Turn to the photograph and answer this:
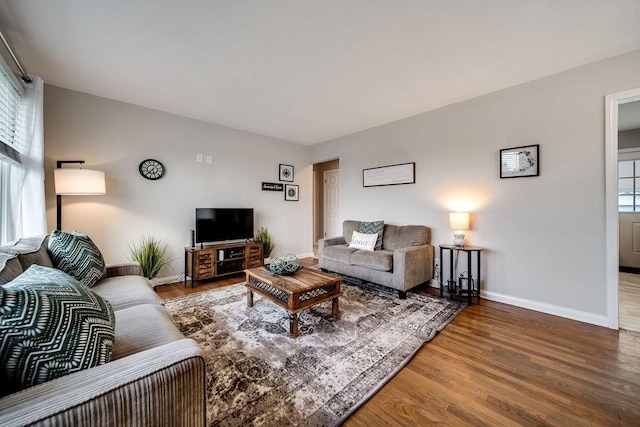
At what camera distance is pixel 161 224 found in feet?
11.8

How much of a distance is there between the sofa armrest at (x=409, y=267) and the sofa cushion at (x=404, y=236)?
8.8 inches

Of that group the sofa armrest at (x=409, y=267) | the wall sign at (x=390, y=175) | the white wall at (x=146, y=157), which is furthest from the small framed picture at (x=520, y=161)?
the white wall at (x=146, y=157)

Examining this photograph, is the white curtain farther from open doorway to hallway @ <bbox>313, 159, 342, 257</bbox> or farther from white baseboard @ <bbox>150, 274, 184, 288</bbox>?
open doorway to hallway @ <bbox>313, 159, 342, 257</bbox>

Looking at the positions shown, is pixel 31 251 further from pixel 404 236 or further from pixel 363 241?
pixel 404 236

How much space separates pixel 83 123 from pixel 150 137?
0.68 metres

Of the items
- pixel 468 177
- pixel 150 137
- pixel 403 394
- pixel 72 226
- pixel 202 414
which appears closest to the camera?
pixel 202 414

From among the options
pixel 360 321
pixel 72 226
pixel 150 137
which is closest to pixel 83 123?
pixel 150 137

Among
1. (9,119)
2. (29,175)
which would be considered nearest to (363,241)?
(29,175)

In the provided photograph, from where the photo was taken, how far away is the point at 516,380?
5.32 feet

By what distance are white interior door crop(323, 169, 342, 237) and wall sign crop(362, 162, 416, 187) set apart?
216cm

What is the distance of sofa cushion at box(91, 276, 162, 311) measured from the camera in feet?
5.66

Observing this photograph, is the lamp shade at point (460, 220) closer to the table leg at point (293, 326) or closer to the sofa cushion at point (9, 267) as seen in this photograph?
the table leg at point (293, 326)

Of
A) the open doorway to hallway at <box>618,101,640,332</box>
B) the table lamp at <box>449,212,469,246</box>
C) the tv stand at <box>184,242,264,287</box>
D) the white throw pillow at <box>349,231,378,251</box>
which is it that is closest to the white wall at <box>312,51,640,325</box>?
the table lamp at <box>449,212,469,246</box>

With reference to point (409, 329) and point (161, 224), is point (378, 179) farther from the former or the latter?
point (161, 224)
